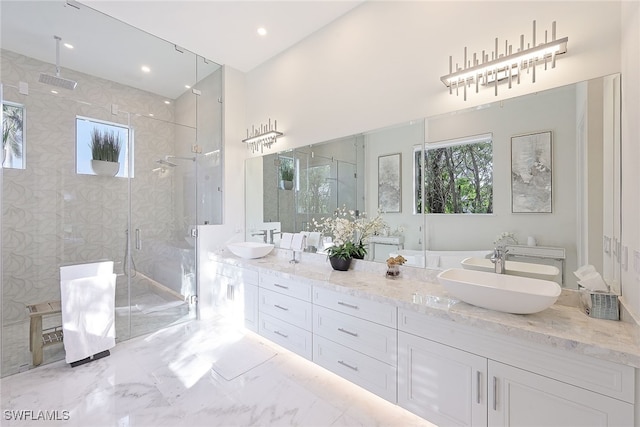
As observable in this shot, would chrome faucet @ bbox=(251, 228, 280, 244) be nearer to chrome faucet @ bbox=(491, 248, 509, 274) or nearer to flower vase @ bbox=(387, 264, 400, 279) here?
flower vase @ bbox=(387, 264, 400, 279)

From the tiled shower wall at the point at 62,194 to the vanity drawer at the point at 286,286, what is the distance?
1589 millimetres

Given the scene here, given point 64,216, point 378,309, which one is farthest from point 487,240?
point 64,216

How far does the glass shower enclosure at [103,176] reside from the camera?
245 centimetres

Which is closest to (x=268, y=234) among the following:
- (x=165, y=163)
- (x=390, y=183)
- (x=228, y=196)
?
(x=228, y=196)

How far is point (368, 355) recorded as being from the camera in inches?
75.7

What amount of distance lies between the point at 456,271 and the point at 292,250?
5.79 ft

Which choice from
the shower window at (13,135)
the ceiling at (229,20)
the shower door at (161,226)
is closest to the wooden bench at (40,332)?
the shower door at (161,226)

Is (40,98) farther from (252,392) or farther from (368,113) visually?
(252,392)

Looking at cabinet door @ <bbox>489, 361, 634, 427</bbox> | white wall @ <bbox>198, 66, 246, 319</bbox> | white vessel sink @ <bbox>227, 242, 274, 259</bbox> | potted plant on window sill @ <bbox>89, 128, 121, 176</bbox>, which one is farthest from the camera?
white wall @ <bbox>198, 66, 246, 319</bbox>

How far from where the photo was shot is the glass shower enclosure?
96.3 inches

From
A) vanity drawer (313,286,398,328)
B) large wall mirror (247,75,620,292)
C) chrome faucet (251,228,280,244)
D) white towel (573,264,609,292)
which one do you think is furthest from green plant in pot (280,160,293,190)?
white towel (573,264,609,292)

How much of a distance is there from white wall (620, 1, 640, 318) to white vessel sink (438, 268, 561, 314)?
284 millimetres

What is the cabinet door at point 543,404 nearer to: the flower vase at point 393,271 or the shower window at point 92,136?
the flower vase at point 393,271

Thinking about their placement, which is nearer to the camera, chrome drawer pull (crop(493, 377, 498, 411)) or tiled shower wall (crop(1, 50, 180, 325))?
chrome drawer pull (crop(493, 377, 498, 411))
